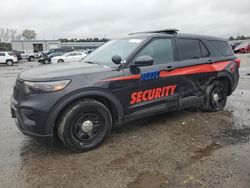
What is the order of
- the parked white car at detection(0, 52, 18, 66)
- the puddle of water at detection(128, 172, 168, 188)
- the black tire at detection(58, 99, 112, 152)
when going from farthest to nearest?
the parked white car at detection(0, 52, 18, 66) → the black tire at detection(58, 99, 112, 152) → the puddle of water at detection(128, 172, 168, 188)

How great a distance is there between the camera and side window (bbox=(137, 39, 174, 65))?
4.46 m

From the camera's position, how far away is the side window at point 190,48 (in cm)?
494

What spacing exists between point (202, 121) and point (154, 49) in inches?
71.8

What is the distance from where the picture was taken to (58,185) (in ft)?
9.96

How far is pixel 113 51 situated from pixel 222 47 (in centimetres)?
264

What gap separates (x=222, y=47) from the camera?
5.73 meters

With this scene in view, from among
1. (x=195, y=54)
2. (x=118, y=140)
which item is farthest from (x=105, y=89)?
(x=195, y=54)

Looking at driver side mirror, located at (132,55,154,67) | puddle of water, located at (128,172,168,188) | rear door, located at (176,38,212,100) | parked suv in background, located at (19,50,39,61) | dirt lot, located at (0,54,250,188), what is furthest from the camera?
parked suv in background, located at (19,50,39,61)

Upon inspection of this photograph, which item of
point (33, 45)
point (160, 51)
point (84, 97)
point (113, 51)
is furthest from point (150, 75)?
point (33, 45)

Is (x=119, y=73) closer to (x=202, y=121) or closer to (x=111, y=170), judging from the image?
(x=111, y=170)

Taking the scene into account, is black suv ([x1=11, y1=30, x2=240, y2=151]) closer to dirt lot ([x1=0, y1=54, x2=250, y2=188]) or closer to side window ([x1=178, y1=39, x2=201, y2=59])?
side window ([x1=178, y1=39, x2=201, y2=59])

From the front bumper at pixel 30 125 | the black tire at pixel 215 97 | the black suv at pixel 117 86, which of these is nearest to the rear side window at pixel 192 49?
the black suv at pixel 117 86

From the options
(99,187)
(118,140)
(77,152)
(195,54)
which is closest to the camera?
(99,187)

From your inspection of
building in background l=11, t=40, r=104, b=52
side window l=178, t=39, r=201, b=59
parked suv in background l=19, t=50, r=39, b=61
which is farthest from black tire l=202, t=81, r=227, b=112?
building in background l=11, t=40, r=104, b=52
